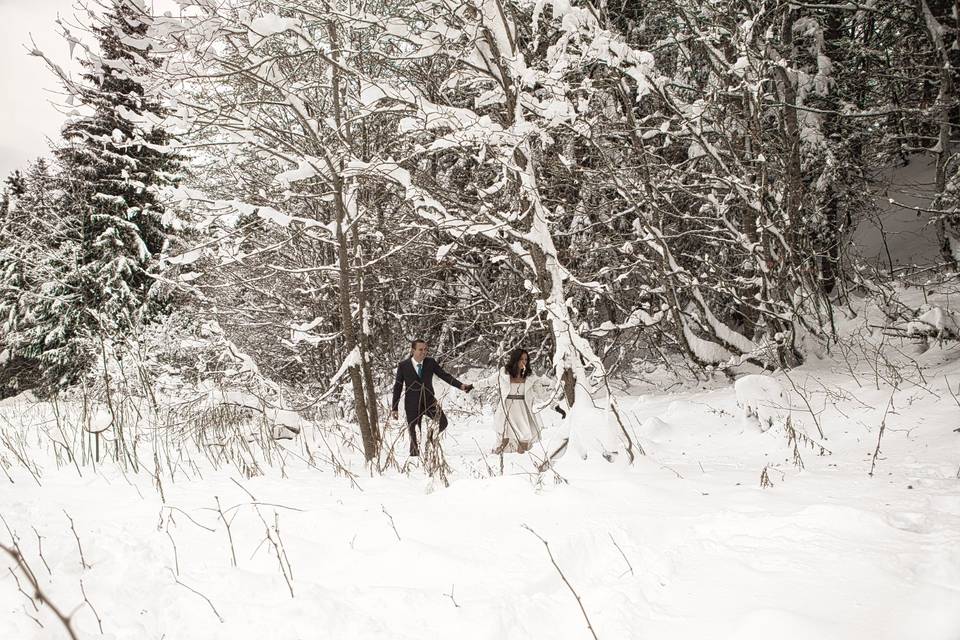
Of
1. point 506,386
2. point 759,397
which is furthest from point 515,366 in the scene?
point 759,397

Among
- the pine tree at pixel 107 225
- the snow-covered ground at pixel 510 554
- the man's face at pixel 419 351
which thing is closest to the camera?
the snow-covered ground at pixel 510 554

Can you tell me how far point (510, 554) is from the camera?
83.0 inches

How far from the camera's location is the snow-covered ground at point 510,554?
62.1 inches

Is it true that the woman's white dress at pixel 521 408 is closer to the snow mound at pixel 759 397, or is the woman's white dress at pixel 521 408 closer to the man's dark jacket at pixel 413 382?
the man's dark jacket at pixel 413 382

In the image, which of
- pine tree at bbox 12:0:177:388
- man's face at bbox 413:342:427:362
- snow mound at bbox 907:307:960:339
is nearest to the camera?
snow mound at bbox 907:307:960:339

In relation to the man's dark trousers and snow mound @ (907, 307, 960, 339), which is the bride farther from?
snow mound @ (907, 307, 960, 339)

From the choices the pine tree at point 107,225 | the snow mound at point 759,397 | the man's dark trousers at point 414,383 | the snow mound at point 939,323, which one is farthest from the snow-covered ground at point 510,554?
the pine tree at point 107,225

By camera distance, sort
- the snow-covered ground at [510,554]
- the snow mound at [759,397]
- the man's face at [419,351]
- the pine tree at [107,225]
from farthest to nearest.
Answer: the pine tree at [107,225] < the man's face at [419,351] < the snow mound at [759,397] < the snow-covered ground at [510,554]

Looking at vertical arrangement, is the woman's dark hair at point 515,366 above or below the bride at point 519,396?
above

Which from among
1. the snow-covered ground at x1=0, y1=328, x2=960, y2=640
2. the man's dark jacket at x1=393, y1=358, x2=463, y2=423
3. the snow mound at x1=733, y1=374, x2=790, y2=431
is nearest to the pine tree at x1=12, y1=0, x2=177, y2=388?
the man's dark jacket at x1=393, y1=358, x2=463, y2=423

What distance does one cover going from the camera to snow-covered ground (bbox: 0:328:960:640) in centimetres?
158

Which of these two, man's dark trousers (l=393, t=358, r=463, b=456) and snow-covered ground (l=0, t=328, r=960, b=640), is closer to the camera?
snow-covered ground (l=0, t=328, r=960, b=640)

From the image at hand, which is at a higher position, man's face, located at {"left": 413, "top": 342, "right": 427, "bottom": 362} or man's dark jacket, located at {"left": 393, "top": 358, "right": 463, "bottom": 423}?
man's face, located at {"left": 413, "top": 342, "right": 427, "bottom": 362}

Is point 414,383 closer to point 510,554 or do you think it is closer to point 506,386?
point 506,386
